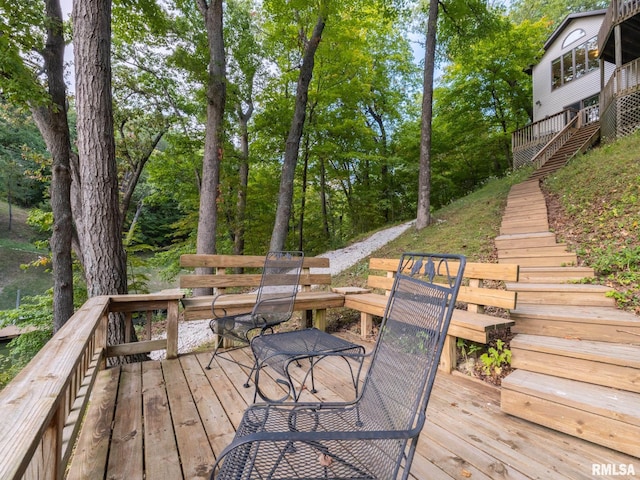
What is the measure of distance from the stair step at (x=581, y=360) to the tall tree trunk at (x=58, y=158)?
6.12 meters

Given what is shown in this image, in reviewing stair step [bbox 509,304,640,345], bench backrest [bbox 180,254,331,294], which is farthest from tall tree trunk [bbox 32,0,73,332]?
stair step [bbox 509,304,640,345]

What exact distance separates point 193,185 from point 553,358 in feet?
30.5

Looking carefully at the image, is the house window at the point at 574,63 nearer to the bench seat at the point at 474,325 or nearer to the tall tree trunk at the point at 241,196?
the tall tree trunk at the point at 241,196

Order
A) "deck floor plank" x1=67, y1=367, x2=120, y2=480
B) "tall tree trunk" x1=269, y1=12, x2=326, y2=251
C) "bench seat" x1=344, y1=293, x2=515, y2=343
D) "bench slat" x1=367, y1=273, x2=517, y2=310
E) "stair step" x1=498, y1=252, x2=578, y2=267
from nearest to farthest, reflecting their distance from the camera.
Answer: "deck floor plank" x1=67, y1=367, x2=120, y2=480, "bench seat" x1=344, y1=293, x2=515, y2=343, "bench slat" x1=367, y1=273, x2=517, y2=310, "stair step" x1=498, y1=252, x2=578, y2=267, "tall tree trunk" x1=269, y1=12, x2=326, y2=251

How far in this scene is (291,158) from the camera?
23.5 ft

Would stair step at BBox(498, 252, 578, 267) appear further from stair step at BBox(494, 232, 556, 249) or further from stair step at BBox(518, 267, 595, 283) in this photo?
stair step at BBox(494, 232, 556, 249)

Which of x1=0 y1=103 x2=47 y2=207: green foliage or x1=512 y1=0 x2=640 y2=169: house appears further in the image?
x1=0 y1=103 x2=47 y2=207: green foliage

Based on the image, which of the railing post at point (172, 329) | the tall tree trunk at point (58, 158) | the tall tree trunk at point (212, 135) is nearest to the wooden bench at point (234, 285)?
the railing post at point (172, 329)

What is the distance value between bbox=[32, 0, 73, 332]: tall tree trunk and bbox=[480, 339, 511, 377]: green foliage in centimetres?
584

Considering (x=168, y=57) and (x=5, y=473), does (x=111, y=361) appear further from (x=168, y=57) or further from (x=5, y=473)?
(x=168, y=57)

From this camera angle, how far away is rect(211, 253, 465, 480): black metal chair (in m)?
1.05

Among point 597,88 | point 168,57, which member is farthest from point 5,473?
point 597,88

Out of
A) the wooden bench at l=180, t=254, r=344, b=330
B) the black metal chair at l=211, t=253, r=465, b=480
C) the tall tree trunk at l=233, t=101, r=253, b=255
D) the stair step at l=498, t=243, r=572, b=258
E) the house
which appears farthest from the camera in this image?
the tall tree trunk at l=233, t=101, r=253, b=255

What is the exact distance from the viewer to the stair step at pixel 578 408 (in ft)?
5.54
